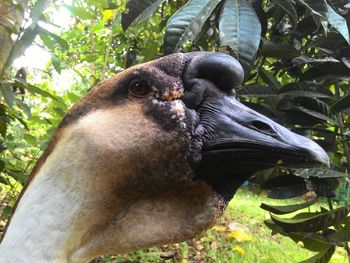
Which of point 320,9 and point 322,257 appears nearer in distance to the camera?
point 320,9

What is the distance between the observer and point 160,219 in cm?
92

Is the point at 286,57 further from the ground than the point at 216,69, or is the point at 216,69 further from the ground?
the point at 216,69

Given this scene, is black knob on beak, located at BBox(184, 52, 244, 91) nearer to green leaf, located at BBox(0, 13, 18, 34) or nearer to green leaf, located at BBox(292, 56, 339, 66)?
green leaf, located at BBox(292, 56, 339, 66)

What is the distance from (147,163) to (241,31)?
1.45ft

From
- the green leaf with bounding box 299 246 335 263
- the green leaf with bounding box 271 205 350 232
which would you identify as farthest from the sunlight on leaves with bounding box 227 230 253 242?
the green leaf with bounding box 271 205 350 232

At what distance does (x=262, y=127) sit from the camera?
34.7 inches

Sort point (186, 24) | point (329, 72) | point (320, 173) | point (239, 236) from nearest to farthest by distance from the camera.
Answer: point (186, 24), point (320, 173), point (329, 72), point (239, 236)

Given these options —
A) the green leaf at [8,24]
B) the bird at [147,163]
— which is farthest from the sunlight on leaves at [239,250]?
the bird at [147,163]

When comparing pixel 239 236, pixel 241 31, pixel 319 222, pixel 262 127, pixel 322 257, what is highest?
pixel 241 31

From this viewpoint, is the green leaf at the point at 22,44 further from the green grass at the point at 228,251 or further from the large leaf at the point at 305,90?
the green grass at the point at 228,251

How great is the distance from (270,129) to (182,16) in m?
0.41

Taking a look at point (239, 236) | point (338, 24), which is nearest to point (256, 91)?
point (338, 24)

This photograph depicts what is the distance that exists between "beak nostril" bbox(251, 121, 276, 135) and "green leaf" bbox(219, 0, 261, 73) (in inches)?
9.2

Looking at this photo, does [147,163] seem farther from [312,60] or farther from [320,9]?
[312,60]
